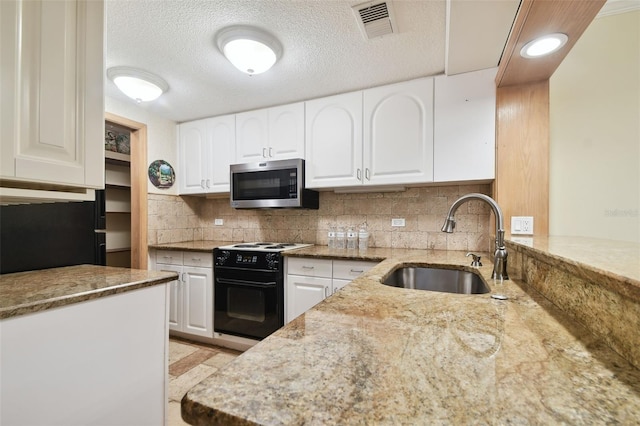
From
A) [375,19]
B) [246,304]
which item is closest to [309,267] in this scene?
[246,304]

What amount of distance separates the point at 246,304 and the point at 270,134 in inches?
59.0

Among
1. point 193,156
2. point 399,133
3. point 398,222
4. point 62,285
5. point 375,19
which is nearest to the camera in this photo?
point 62,285

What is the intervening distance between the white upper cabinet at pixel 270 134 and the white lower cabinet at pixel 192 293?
3.36ft

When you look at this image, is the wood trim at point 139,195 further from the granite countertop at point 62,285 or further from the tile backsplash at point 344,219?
the granite countertop at point 62,285

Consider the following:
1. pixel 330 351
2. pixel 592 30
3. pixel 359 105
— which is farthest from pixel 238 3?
pixel 592 30

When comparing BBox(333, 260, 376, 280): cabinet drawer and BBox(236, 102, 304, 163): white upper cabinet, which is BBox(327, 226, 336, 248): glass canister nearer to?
BBox(333, 260, 376, 280): cabinet drawer

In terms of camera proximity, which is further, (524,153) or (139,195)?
(139,195)

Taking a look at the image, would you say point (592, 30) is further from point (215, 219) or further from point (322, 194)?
point (215, 219)

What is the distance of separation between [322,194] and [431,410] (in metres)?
2.41

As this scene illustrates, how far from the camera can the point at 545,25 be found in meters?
1.22

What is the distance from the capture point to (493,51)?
1.67m

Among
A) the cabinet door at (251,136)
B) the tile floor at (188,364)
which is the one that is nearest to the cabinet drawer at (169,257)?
the tile floor at (188,364)

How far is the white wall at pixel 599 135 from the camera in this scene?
5.57ft

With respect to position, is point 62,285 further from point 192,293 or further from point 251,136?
point 251,136
